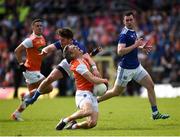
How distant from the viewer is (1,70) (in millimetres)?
36094

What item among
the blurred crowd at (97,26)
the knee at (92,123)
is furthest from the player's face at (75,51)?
the blurred crowd at (97,26)

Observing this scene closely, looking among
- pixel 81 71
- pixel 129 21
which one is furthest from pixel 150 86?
pixel 81 71

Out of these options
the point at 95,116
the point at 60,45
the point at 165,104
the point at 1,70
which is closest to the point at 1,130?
the point at 95,116

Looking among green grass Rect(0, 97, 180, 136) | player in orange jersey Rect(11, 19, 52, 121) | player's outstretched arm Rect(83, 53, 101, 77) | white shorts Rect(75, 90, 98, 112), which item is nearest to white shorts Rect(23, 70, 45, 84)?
player in orange jersey Rect(11, 19, 52, 121)

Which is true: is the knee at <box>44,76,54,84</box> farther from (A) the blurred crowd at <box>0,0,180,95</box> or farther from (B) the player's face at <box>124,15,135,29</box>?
(A) the blurred crowd at <box>0,0,180,95</box>

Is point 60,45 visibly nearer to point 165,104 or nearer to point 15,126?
point 15,126

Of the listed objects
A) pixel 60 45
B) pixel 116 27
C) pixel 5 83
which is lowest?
pixel 5 83

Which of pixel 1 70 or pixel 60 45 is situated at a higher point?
pixel 60 45

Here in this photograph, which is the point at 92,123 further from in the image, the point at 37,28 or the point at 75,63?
the point at 37,28

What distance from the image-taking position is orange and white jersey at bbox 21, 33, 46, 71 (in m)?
19.7

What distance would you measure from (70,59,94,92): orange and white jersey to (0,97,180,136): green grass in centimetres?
94

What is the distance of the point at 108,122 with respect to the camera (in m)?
17.8

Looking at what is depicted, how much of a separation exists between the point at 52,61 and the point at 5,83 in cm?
293

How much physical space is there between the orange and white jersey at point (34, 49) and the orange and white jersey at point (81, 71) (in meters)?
4.05
